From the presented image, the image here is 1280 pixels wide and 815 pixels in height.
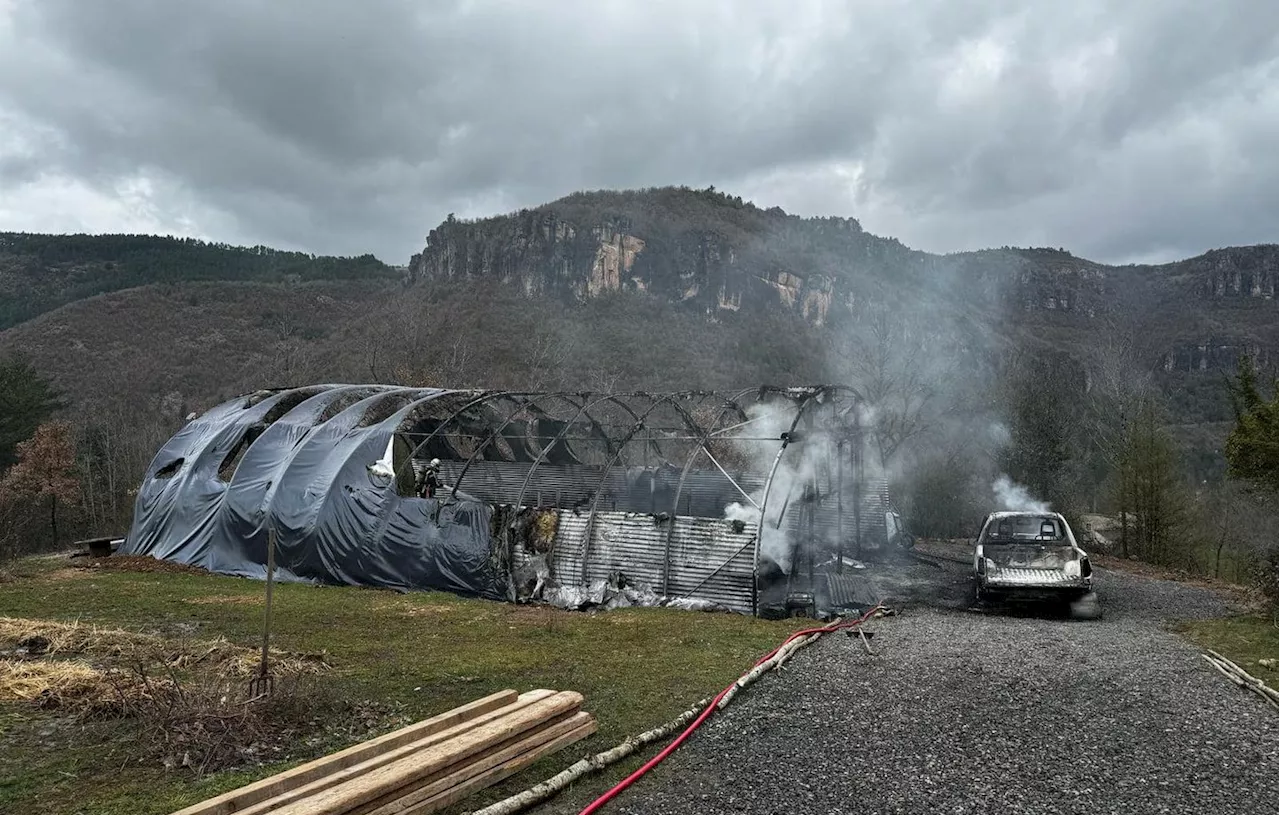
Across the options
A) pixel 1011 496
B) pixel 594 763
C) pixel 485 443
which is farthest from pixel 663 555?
pixel 1011 496

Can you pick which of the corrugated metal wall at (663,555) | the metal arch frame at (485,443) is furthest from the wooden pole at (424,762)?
the metal arch frame at (485,443)

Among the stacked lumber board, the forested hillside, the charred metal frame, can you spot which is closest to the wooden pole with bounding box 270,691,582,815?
the stacked lumber board

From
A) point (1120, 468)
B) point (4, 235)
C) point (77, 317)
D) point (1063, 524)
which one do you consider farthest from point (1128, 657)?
point (4, 235)

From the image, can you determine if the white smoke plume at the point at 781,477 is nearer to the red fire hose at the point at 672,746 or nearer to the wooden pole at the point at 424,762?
the red fire hose at the point at 672,746

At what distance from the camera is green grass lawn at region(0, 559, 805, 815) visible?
15.5ft

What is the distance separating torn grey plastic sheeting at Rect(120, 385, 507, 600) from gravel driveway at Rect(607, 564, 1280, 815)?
7710mm

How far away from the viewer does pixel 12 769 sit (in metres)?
4.89

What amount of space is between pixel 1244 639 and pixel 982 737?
576cm

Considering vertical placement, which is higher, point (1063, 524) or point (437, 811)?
point (1063, 524)

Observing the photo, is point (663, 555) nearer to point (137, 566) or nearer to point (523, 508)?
point (523, 508)

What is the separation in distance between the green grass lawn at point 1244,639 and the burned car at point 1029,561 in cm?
144

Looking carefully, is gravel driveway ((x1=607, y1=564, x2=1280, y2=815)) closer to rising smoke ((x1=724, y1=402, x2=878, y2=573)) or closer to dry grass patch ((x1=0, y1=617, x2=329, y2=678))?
rising smoke ((x1=724, y1=402, x2=878, y2=573))

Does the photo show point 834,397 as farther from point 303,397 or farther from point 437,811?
point 303,397

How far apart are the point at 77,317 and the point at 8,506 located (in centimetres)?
3224
